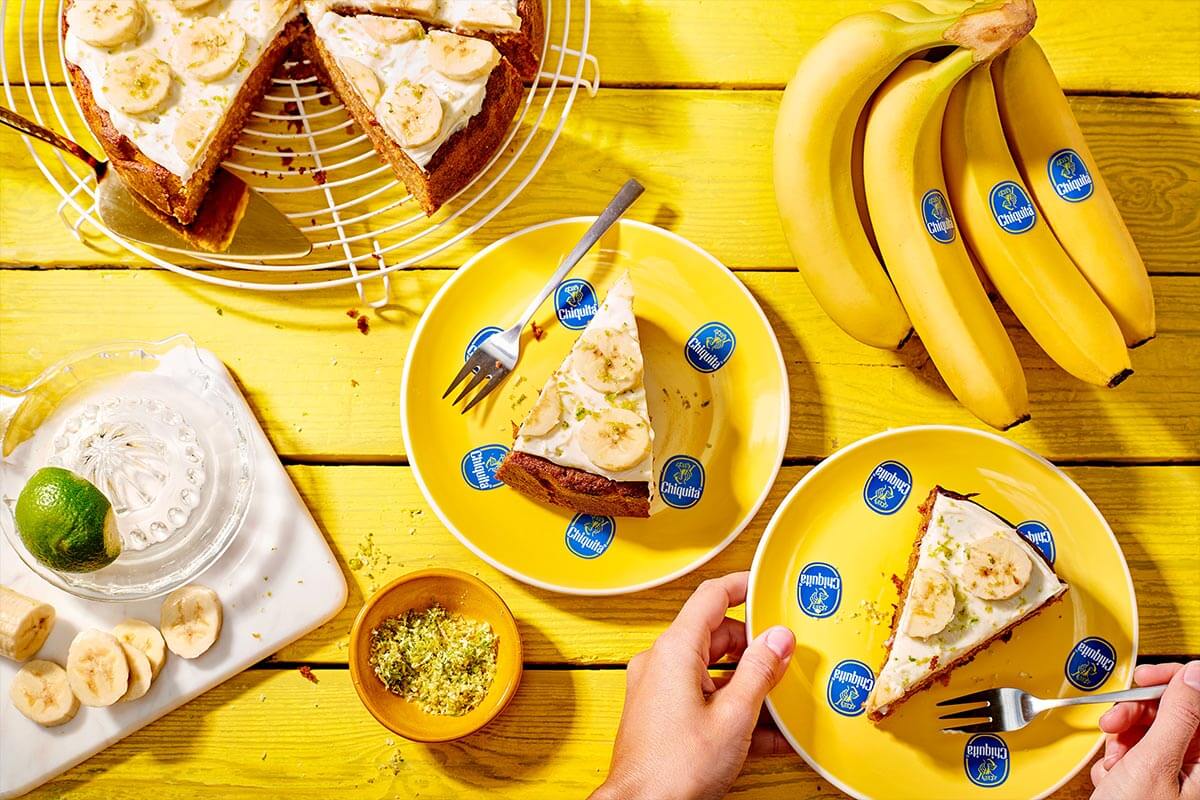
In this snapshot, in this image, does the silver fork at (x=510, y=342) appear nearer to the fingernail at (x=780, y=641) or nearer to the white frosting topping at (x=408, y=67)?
the white frosting topping at (x=408, y=67)

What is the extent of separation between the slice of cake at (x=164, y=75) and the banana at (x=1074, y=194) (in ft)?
7.18

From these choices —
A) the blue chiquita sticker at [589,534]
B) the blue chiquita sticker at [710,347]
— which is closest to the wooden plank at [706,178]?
the blue chiquita sticker at [710,347]

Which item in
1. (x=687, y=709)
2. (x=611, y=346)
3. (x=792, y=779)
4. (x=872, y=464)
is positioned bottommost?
(x=792, y=779)

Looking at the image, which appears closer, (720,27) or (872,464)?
(872,464)

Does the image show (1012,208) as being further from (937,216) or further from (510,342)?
(510,342)

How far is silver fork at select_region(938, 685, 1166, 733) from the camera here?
2.70 m

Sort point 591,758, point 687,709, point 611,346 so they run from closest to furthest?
point 687,709 → point 611,346 → point 591,758

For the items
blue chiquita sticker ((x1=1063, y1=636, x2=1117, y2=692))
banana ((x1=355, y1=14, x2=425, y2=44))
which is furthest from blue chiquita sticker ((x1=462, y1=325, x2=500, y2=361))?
blue chiquita sticker ((x1=1063, y1=636, x2=1117, y2=692))

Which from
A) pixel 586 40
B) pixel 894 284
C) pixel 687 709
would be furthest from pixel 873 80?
pixel 687 709

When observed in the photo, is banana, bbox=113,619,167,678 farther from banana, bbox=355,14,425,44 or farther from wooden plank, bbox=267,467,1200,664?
banana, bbox=355,14,425,44

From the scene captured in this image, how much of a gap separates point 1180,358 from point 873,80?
1428mm

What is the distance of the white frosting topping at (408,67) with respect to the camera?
2.80m

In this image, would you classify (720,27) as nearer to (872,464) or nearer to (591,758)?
(872,464)

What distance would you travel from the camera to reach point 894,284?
2.81 metres
